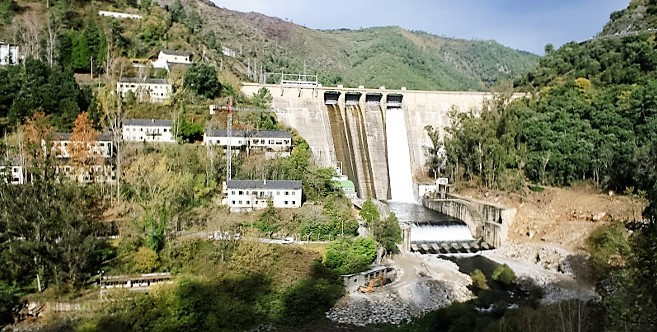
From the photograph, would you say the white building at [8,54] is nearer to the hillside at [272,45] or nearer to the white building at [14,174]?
the hillside at [272,45]

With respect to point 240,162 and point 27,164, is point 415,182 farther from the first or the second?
point 27,164

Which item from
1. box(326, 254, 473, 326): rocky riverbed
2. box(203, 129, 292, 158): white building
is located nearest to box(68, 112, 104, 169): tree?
box(203, 129, 292, 158): white building

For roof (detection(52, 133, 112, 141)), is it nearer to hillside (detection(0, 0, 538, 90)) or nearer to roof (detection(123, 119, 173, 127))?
roof (detection(123, 119, 173, 127))

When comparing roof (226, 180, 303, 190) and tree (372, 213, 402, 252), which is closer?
tree (372, 213, 402, 252)

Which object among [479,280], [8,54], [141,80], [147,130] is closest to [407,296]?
[479,280]

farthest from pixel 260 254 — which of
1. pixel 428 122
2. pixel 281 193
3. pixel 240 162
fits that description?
pixel 428 122
